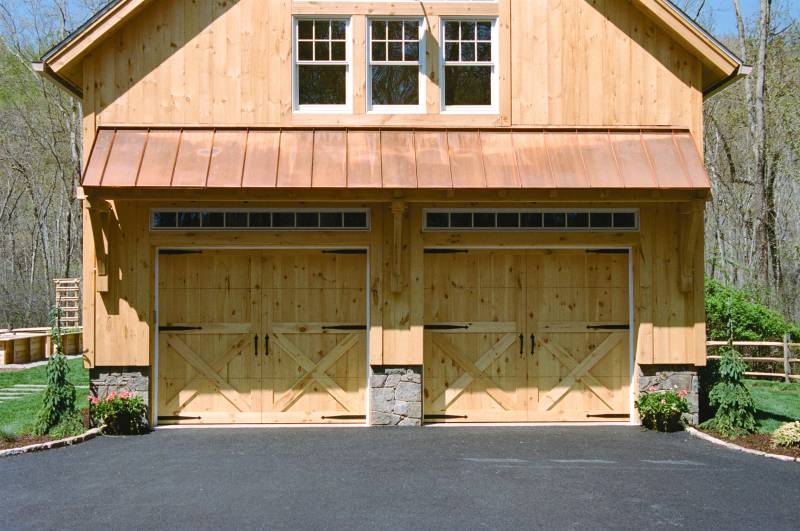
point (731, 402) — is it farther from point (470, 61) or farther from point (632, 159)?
point (470, 61)

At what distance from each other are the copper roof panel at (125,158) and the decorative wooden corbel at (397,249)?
138 inches

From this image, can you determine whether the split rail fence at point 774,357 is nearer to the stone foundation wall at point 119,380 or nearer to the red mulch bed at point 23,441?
the stone foundation wall at point 119,380

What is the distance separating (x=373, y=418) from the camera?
418 inches

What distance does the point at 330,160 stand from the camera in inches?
401

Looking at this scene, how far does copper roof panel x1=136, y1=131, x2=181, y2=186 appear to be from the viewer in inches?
385

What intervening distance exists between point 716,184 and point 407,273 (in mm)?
22927

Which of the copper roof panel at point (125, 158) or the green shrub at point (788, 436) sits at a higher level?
the copper roof panel at point (125, 158)

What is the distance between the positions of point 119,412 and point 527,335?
5857 millimetres

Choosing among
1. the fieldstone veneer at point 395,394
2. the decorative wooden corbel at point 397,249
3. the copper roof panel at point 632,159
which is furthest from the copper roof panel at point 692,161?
the fieldstone veneer at point 395,394

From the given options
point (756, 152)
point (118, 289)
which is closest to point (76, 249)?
point (118, 289)

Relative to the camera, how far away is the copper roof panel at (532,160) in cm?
1000

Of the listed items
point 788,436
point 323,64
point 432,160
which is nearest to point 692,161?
point 432,160

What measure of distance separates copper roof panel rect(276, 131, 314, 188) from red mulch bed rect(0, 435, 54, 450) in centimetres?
443

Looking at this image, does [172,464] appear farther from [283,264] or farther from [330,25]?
[330,25]
